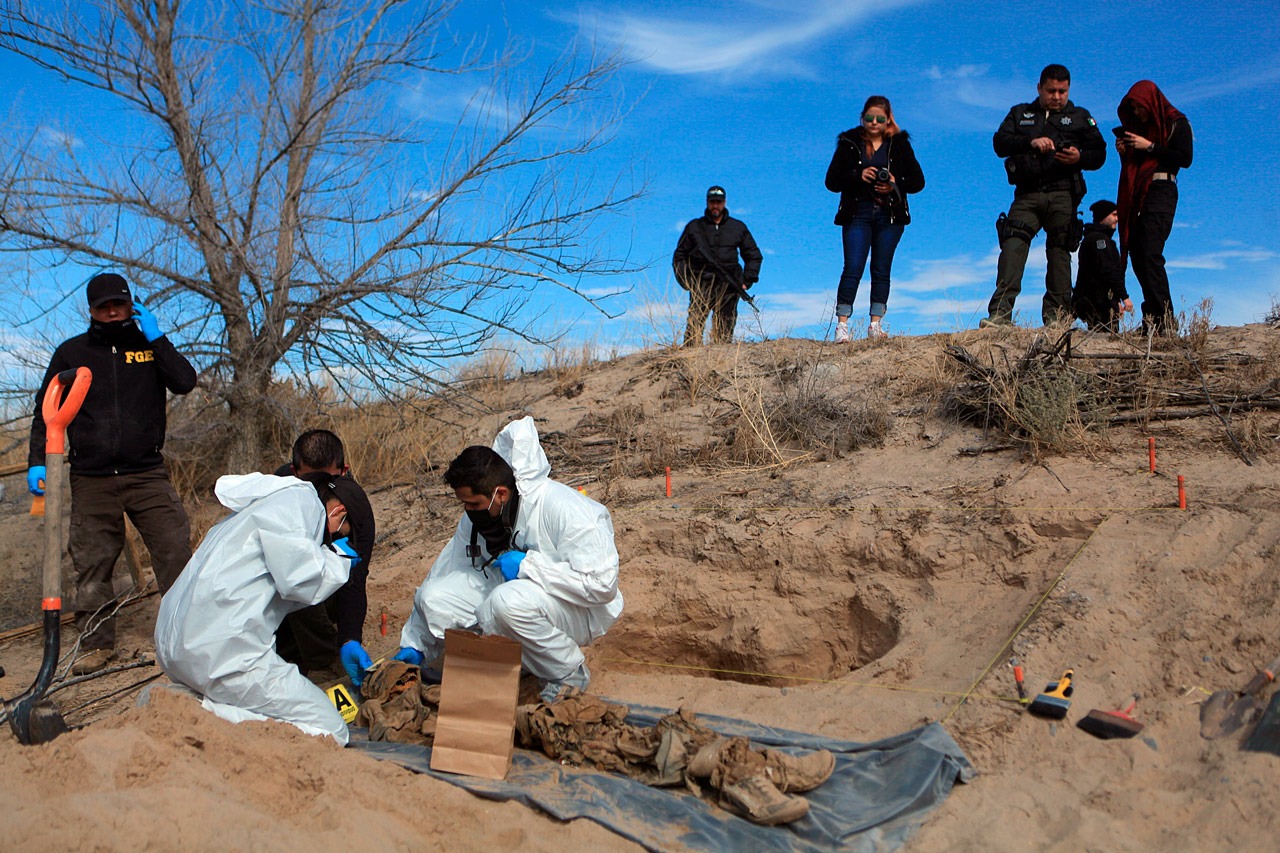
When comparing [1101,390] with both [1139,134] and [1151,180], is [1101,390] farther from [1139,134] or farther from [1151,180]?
[1139,134]

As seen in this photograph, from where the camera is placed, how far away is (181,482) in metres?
7.66

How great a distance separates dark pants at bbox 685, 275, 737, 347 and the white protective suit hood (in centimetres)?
467

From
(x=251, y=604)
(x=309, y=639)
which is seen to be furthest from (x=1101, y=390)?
(x=251, y=604)

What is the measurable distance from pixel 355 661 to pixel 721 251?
5.52 m

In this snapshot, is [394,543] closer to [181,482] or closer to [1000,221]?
[181,482]

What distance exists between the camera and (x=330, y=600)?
4.78m

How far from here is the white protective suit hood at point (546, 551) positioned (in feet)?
13.4

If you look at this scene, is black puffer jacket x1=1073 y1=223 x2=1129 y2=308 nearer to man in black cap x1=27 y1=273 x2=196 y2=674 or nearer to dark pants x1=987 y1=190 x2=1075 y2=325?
dark pants x1=987 y1=190 x2=1075 y2=325

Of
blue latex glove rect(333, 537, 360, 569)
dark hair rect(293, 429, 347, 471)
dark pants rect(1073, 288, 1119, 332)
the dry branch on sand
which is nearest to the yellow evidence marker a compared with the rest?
blue latex glove rect(333, 537, 360, 569)

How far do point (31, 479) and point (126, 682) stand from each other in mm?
1105

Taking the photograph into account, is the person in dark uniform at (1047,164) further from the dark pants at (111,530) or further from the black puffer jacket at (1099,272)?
the dark pants at (111,530)

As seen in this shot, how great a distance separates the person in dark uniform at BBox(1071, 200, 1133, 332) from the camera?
289 inches

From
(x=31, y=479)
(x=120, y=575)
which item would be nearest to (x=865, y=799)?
(x=31, y=479)

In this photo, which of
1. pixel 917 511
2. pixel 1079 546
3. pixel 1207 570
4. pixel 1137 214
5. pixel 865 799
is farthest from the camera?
pixel 1137 214
